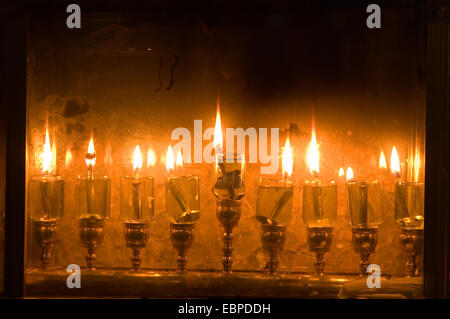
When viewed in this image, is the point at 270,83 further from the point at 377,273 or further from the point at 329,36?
the point at 377,273

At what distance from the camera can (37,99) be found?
140cm

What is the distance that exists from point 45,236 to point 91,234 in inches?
4.0

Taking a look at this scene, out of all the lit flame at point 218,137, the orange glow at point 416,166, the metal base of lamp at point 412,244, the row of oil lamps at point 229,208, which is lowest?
the metal base of lamp at point 412,244

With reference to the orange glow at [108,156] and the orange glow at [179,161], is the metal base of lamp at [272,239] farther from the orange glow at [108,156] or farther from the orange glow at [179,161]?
the orange glow at [108,156]

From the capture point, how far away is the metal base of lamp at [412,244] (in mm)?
1290

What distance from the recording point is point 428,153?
1.19 m

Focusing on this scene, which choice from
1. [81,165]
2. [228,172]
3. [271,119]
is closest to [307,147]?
[271,119]

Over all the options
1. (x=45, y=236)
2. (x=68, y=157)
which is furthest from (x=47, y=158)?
(x=45, y=236)

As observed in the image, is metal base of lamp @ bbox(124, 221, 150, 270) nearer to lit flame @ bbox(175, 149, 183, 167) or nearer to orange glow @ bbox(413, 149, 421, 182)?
lit flame @ bbox(175, 149, 183, 167)

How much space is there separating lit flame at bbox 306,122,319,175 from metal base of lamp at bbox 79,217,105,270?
18.2 inches

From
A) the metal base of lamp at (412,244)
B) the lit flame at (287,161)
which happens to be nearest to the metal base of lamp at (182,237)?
the lit flame at (287,161)

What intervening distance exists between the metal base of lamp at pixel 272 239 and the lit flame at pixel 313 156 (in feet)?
0.49

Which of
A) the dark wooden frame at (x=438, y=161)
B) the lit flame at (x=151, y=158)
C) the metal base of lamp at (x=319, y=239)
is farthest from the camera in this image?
the lit flame at (x=151, y=158)

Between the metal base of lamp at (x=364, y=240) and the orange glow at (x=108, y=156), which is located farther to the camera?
the orange glow at (x=108, y=156)
